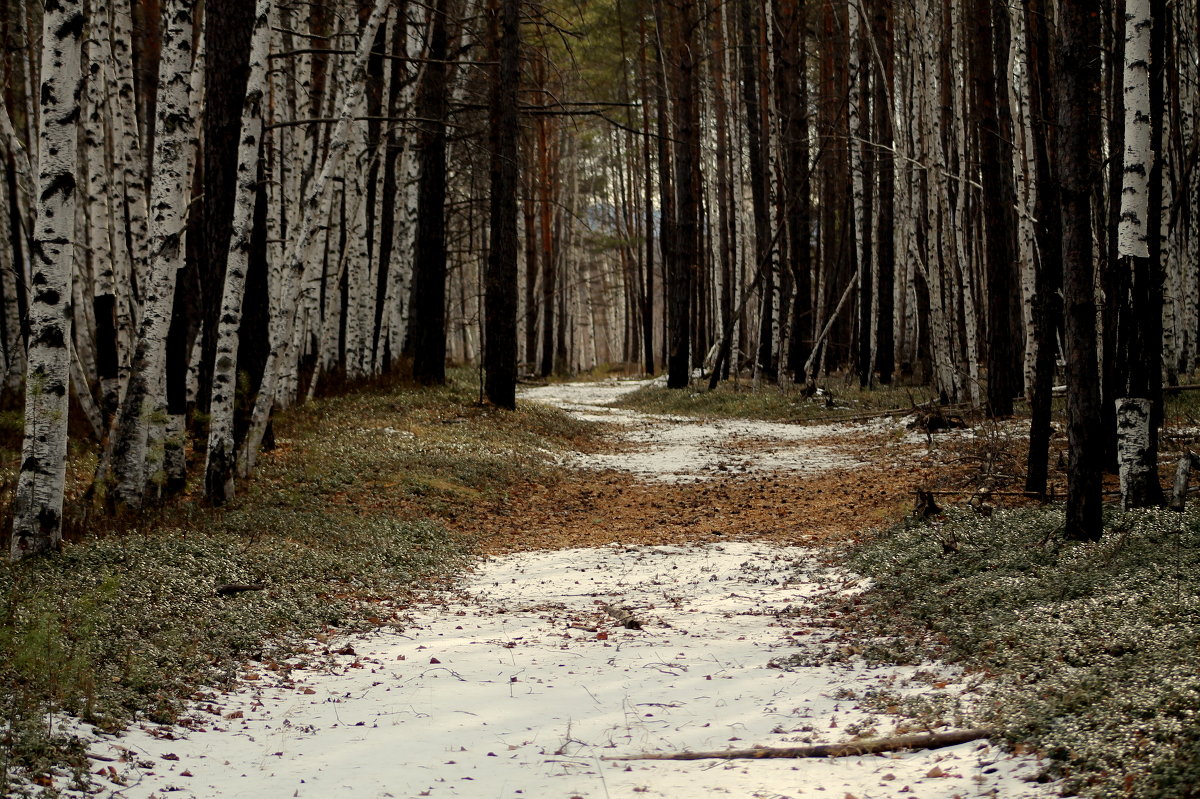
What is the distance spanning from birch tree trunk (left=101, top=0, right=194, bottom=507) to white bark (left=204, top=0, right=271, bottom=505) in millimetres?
564

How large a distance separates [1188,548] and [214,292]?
9117 millimetres

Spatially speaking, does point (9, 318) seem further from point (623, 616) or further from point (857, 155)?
point (857, 155)

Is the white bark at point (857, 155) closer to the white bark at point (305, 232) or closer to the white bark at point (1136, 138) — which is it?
the white bark at point (305, 232)

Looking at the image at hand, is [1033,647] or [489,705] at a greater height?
[1033,647]

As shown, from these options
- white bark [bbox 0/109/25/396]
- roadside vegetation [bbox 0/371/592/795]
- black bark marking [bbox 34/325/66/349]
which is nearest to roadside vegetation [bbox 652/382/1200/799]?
roadside vegetation [bbox 0/371/592/795]

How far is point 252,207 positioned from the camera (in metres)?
9.09

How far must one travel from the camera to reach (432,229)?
64.8ft

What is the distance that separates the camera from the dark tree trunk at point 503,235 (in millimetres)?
17688

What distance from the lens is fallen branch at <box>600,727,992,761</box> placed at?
4164mm

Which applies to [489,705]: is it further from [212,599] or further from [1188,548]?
[1188,548]

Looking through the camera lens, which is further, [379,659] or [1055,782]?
[379,659]

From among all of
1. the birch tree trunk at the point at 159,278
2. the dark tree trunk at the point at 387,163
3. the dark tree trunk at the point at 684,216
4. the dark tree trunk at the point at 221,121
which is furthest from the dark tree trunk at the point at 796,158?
the birch tree trunk at the point at 159,278

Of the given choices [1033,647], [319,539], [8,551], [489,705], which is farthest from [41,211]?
[1033,647]

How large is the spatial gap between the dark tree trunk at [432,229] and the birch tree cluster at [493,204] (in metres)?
0.09
